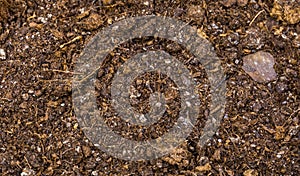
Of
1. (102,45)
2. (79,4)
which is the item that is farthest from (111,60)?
(79,4)

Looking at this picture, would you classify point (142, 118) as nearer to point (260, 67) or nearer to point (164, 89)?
point (164, 89)

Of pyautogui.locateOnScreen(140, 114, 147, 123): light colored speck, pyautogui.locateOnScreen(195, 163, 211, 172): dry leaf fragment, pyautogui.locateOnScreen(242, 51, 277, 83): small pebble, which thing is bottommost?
pyautogui.locateOnScreen(195, 163, 211, 172): dry leaf fragment

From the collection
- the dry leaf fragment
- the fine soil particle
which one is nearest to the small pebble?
the fine soil particle

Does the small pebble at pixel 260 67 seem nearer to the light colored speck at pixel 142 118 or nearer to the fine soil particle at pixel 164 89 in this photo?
the fine soil particle at pixel 164 89

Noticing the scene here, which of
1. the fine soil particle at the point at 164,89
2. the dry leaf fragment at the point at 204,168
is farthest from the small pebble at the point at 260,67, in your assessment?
the dry leaf fragment at the point at 204,168

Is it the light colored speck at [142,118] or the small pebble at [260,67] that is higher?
the small pebble at [260,67]

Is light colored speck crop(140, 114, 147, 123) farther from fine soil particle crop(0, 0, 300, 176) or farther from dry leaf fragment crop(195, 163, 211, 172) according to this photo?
dry leaf fragment crop(195, 163, 211, 172)

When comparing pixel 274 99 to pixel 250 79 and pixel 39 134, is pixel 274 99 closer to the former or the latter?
pixel 250 79
